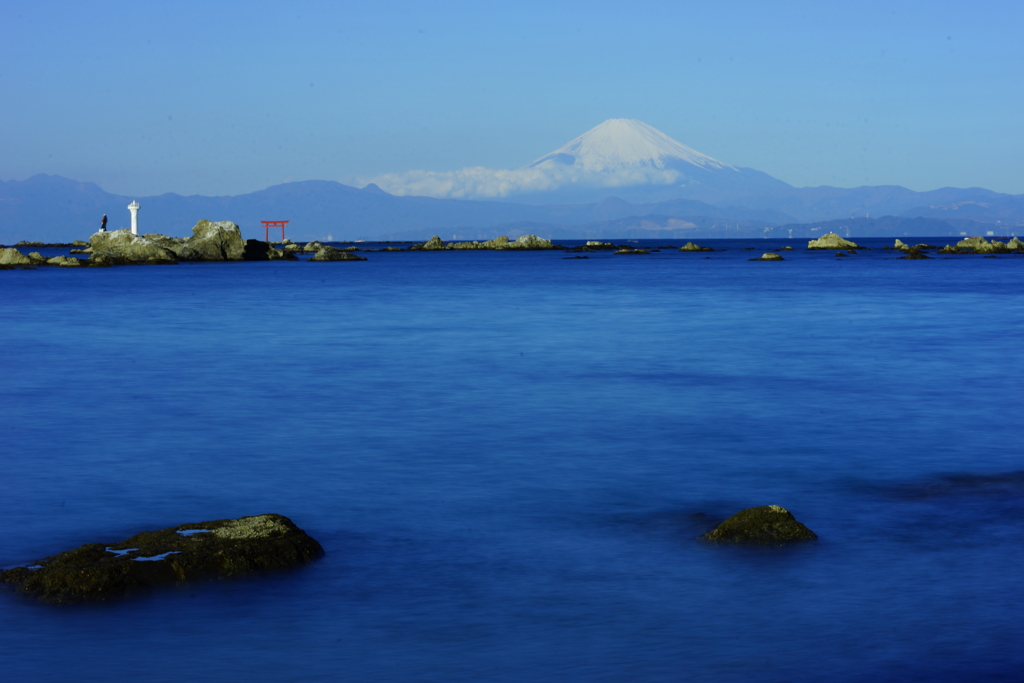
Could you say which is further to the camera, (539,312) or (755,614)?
(539,312)

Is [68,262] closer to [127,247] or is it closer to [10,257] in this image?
[10,257]

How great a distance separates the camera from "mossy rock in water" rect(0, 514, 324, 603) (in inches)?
337

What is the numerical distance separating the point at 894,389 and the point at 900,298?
124 ft

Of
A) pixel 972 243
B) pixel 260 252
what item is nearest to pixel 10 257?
pixel 260 252

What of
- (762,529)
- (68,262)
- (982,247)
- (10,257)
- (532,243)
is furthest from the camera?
(532,243)

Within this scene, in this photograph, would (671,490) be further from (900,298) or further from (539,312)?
(900,298)

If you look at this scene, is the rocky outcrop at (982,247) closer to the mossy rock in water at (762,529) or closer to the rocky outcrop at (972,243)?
the rocky outcrop at (972,243)

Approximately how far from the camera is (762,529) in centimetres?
1021

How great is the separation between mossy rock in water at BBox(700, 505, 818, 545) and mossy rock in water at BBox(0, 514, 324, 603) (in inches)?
160

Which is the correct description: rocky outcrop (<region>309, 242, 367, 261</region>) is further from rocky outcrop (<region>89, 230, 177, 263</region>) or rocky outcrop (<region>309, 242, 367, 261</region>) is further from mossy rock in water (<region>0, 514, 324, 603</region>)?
mossy rock in water (<region>0, 514, 324, 603</region>)

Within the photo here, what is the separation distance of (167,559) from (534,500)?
4.79 metres

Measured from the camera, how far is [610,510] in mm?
11852

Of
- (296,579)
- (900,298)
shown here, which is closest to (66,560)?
(296,579)

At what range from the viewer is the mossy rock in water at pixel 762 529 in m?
10.1
